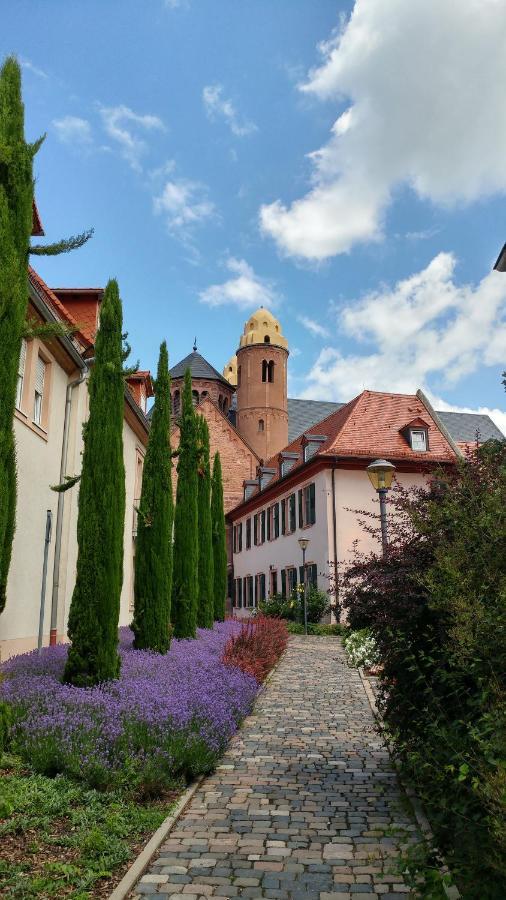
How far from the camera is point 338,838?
16.9ft

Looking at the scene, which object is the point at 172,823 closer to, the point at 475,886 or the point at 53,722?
the point at 53,722

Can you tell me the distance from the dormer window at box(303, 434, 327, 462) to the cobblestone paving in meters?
20.8

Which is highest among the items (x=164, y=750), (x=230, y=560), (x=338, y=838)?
(x=230, y=560)

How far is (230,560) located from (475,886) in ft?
143

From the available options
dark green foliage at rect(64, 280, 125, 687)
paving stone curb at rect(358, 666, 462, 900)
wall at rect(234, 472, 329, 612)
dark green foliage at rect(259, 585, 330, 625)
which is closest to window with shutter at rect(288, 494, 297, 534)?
wall at rect(234, 472, 329, 612)

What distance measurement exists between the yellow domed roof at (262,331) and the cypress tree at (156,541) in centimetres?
4299

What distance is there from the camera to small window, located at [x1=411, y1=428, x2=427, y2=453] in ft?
94.0

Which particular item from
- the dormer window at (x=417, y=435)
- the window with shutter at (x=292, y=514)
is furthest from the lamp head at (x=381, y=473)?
the window with shutter at (x=292, y=514)

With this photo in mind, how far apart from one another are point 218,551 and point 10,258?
2039 centimetres

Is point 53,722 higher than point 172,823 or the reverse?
higher

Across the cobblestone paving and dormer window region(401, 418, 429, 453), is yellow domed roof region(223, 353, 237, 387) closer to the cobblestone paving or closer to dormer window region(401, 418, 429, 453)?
dormer window region(401, 418, 429, 453)

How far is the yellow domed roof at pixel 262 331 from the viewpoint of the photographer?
5672 centimetres

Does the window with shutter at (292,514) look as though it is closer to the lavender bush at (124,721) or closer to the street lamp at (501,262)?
the street lamp at (501,262)

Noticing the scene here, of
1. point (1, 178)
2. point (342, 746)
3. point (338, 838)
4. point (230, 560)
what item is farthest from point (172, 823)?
point (230, 560)
